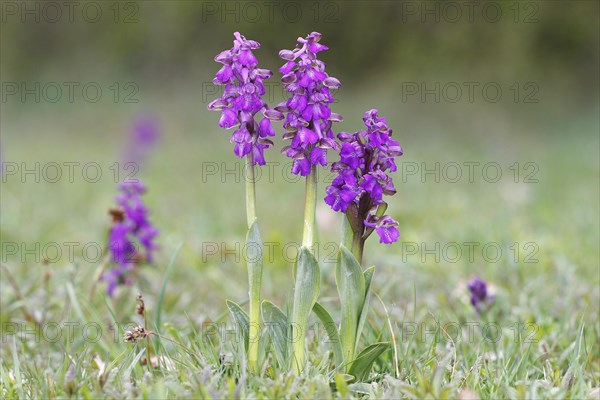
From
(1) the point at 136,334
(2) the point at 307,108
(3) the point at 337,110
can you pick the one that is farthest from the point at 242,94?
(3) the point at 337,110

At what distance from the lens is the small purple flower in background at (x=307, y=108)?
1.88 metres

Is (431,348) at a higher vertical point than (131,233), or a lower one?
lower

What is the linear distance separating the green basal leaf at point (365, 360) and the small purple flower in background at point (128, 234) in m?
1.38

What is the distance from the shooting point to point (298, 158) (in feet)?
6.26

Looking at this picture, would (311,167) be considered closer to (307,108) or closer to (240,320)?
(307,108)

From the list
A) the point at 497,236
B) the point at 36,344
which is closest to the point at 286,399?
the point at 36,344

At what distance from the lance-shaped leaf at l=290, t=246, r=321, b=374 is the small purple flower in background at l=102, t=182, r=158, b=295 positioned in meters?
1.33

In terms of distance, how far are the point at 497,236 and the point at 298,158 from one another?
2.66m

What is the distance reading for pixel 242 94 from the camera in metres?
1.91

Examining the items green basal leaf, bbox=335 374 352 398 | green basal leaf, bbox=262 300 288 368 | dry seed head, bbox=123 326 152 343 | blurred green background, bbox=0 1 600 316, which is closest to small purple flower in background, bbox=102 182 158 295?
blurred green background, bbox=0 1 600 316

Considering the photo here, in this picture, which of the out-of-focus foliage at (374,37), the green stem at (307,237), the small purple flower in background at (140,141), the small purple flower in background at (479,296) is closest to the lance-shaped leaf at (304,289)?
the green stem at (307,237)

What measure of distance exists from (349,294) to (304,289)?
0.41 feet

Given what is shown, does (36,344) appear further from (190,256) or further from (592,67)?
(592,67)

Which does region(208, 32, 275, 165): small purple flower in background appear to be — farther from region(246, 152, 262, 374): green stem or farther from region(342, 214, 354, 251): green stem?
region(342, 214, 354, 251): green stem
